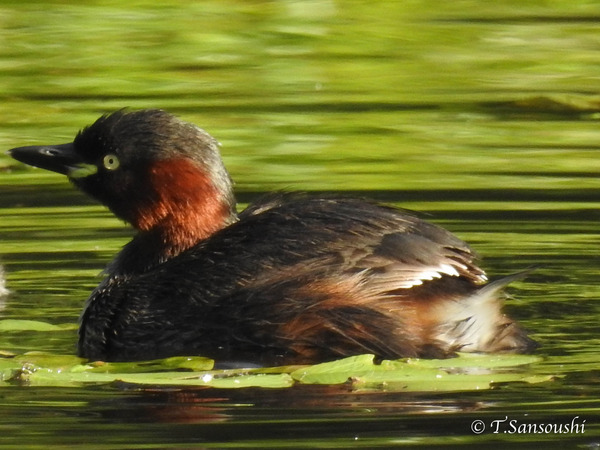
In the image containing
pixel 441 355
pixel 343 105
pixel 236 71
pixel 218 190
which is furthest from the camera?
pixel 236 71

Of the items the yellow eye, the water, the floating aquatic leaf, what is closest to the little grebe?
the yellow eye

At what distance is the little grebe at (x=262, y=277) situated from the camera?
21.0ft

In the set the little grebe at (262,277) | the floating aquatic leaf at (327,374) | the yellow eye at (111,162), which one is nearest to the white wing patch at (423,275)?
the little grebe at (262,277)

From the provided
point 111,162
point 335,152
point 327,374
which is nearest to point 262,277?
point 327,374

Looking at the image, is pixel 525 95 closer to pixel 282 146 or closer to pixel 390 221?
pixel 282 146

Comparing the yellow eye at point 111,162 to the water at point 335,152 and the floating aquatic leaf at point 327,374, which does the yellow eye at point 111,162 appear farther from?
the floating aquatic leaf at point 327,374

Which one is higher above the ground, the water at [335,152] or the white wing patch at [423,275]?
the white wing patch at [423,275]

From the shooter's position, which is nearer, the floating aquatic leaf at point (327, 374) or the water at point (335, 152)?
the water at point (335, 152)

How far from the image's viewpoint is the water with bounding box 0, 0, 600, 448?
5621 mm

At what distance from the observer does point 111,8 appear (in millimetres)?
14703

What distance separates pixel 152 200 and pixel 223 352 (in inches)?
33.8

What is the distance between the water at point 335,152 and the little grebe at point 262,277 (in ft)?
1.21

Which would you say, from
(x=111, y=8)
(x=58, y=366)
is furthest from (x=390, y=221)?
(x=111, y=8)

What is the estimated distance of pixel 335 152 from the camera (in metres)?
10.8
